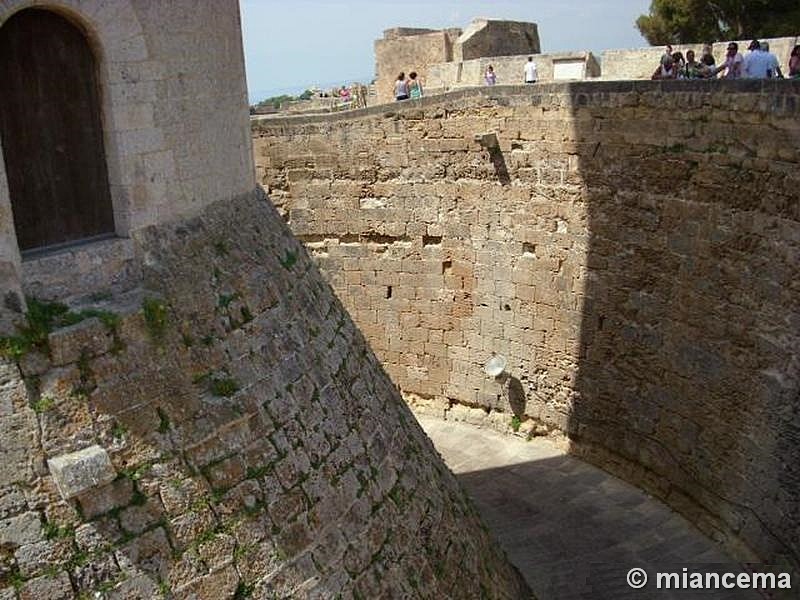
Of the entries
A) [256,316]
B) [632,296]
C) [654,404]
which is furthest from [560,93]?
[256,316]

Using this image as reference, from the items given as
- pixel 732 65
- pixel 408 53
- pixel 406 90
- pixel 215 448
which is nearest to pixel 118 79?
pixel 215 448

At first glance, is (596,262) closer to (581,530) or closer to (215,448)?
(581,530)

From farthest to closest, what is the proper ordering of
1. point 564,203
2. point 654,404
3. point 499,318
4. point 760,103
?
1. point 499,318
2. point 564,203
3. point 654,404
4. point 760,103

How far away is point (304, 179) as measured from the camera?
40.3ft

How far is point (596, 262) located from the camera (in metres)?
10.1

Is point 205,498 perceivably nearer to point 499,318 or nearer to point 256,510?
point 256,510

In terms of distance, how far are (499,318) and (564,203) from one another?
1.93 m

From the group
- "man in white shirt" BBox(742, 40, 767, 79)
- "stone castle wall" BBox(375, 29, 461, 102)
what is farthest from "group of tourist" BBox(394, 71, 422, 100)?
"man in white shirt" BBox(742, 40, 767, 79)

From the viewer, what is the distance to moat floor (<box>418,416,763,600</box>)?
8.23 metres

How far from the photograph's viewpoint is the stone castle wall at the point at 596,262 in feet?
25.9

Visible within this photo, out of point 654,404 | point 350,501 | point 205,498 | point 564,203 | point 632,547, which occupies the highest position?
point 564,203

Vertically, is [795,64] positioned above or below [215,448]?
above

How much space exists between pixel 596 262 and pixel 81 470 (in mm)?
7437

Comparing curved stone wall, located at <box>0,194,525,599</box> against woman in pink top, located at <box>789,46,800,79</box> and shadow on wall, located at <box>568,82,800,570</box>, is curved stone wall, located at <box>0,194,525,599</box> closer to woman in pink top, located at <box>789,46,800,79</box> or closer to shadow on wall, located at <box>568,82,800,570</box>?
shadow on wall, located at <box>568,82,800,570</box>
